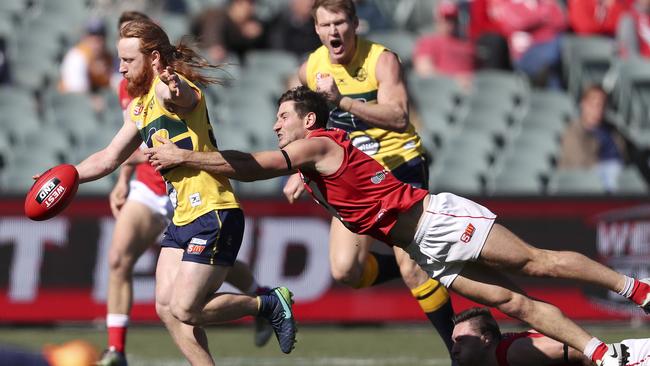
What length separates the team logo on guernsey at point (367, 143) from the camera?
877cm

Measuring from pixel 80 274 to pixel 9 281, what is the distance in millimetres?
669

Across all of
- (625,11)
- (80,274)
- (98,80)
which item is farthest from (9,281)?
(625,11)

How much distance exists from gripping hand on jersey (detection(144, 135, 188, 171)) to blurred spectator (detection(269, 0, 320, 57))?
321 inches

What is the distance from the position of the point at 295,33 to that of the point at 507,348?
857 centimetres

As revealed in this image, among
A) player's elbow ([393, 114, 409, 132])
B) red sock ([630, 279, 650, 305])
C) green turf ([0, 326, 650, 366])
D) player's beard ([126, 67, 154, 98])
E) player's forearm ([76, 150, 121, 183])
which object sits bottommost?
green turf ([0, 326, 650, 366])

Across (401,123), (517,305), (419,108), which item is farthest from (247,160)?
(419,108)

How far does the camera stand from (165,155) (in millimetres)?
7082

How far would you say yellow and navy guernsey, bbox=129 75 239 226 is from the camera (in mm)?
7547

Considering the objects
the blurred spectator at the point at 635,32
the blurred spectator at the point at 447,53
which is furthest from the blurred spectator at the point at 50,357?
the blurred spectator at the point at 635,32

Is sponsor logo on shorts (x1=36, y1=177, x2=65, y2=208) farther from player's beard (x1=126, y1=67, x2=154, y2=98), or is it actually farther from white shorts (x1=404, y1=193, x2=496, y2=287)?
white shorts (x1=404, y1=193, x2=496, y2=287)

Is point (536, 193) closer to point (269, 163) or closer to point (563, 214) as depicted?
point (563, 214)

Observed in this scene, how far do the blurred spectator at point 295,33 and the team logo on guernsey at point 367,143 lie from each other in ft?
21.3

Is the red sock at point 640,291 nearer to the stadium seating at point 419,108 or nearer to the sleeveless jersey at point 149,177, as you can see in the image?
the sleeveless jersey at point 149,177

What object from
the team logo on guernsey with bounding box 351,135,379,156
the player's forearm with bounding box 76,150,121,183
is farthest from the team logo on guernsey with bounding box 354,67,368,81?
the player's forearm with bounding box 76,150,121,183
